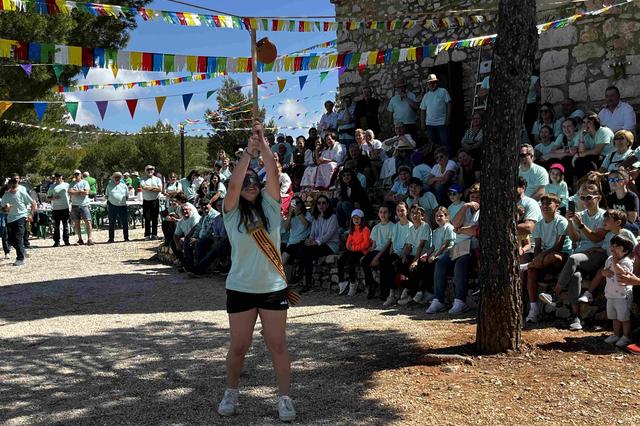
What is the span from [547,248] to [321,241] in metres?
3.68

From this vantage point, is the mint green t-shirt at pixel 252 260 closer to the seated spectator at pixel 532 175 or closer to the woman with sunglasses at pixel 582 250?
the woman with sunglasses at pixel 582 250

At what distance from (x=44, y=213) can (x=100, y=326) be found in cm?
1176

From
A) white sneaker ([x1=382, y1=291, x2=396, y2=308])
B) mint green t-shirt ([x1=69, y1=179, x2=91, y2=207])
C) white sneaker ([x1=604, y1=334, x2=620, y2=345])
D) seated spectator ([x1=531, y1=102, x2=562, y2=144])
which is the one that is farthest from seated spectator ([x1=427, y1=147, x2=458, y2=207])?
mint green t-shirt ([x1=69, y1=179, x2=91, y2=207])

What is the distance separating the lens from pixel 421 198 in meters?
9.01

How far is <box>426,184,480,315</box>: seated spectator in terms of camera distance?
23.8 feet

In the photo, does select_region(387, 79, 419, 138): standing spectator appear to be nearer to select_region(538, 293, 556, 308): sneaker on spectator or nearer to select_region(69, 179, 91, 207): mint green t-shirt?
select_region(538, 293, 556, 308): sneaker on spectator

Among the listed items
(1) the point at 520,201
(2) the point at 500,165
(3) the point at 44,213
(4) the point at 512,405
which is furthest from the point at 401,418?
(3) the point at 44,213

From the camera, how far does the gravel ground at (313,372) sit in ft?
13.4

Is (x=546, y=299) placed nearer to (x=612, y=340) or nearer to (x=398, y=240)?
(x=612, y=340)

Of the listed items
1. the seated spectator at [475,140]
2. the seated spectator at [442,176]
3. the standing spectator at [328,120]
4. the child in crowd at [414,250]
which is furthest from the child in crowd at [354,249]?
the standing spectator at [328,120]

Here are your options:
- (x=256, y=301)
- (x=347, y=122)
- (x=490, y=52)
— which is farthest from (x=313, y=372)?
(x=347, y=122)

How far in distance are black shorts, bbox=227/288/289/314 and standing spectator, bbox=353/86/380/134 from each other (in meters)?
9.80

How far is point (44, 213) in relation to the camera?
1772cm

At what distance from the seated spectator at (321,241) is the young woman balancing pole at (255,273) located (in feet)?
17.9
